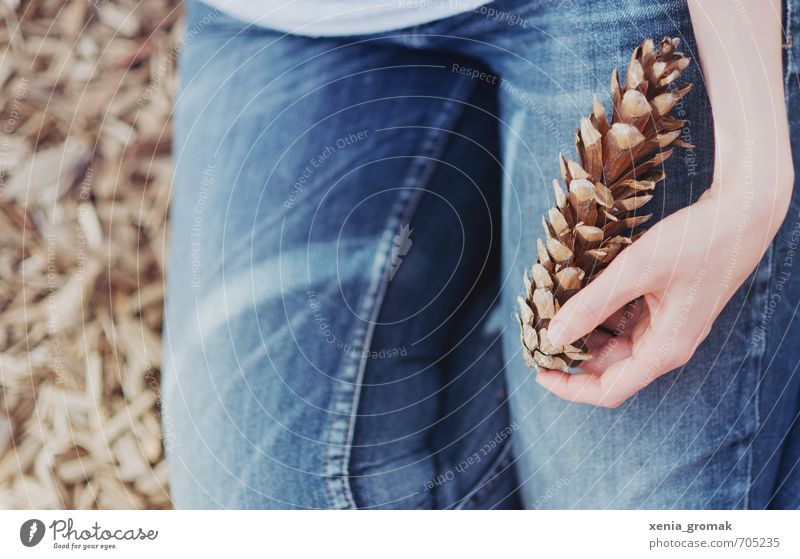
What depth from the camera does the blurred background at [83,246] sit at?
0.37 metres

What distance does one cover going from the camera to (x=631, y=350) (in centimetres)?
36

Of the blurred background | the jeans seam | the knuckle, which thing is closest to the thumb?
the knuckle

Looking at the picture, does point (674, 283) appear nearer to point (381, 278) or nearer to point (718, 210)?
point (718, 210)

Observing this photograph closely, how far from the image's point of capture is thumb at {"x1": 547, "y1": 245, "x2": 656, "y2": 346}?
0.34m

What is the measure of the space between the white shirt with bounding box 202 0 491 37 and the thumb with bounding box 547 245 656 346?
183mm

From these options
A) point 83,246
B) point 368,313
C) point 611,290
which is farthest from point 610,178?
point 83,246

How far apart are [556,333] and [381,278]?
115 mm

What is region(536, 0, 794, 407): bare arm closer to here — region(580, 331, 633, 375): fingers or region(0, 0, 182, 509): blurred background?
region(580, 331, 633, 375): fingers

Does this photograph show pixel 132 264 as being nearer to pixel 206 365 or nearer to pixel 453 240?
pixel 206 365

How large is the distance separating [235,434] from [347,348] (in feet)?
0.31

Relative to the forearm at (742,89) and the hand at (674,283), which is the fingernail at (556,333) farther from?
the forearm at (742,89)

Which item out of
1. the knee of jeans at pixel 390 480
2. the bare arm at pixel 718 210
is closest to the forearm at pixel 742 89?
the bare arm at pixel 718 210
